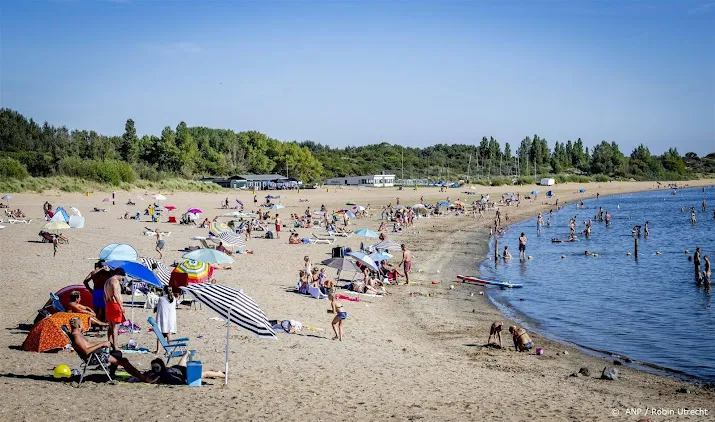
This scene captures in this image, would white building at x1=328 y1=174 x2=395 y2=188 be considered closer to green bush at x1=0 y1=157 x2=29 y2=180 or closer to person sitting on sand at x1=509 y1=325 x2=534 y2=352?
green bush at x1=0 y1=157 x2=29 y2=180

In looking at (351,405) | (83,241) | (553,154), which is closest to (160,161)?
(83,241)

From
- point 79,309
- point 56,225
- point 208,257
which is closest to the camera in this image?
point 79,309

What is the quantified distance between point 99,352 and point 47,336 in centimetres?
187

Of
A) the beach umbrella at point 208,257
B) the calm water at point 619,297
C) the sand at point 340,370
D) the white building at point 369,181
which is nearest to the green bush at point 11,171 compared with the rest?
the sand at point 340,370

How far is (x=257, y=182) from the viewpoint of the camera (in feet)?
287

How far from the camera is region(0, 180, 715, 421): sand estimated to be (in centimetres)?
895

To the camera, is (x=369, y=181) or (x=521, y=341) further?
(x=369, y=181)

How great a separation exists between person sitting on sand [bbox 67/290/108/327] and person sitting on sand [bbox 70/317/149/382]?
228 centimetres

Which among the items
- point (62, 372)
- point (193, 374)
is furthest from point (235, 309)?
point (62, 372)

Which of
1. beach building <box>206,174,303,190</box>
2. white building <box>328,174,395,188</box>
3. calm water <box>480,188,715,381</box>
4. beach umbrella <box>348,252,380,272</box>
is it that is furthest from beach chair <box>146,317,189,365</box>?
white building <box>328,174,395,188</box>

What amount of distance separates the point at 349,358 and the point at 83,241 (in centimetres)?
1792

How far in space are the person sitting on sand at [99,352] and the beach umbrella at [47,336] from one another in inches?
60.7

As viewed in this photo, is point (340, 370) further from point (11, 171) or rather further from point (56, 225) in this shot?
point (11, 171)

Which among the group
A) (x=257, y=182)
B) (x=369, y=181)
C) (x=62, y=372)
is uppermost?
(x=369, y=181)
